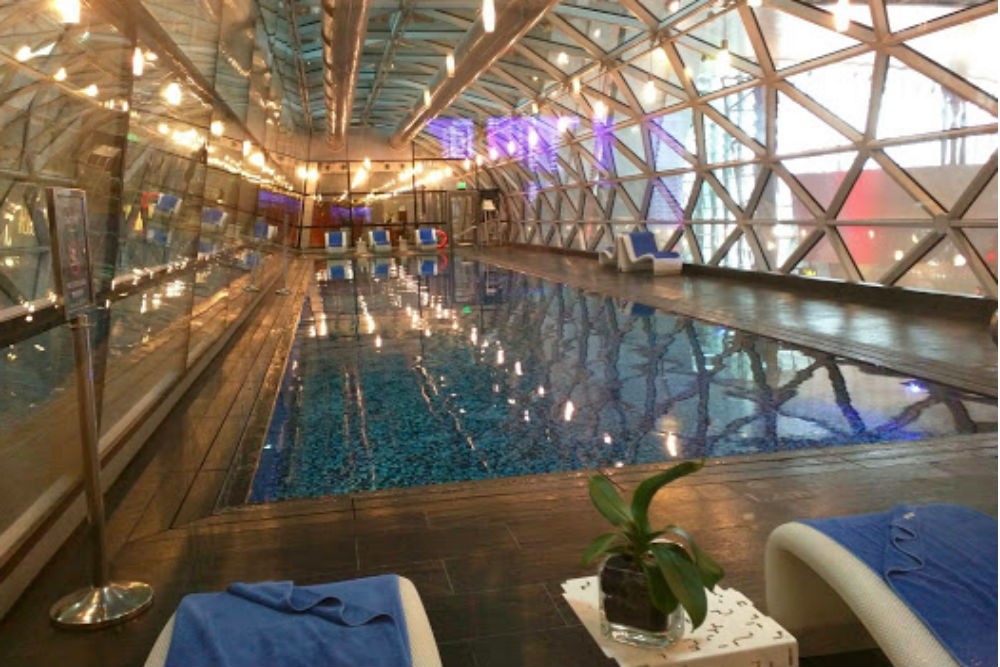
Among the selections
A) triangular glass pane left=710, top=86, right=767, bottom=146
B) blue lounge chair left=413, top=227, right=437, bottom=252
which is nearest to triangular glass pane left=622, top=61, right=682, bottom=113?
triangular glass pane left=710, top=86, right=767, bottom=146

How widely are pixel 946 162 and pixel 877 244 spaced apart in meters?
1.87

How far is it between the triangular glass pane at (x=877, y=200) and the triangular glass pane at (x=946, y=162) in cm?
43

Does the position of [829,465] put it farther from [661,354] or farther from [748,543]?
[661,354]

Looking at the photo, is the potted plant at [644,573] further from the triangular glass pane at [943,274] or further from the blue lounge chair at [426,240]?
the blue lounge chair at [426,240]

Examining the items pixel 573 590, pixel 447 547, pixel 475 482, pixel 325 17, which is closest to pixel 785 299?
pixel 325 17

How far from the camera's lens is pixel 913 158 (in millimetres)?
12367

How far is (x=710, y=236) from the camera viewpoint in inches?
765

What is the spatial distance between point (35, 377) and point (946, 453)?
16.7 feet

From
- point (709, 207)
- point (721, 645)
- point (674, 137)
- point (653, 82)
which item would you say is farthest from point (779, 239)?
point (721, 645)

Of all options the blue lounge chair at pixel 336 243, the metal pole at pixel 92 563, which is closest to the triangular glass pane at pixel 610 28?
the metal pole at pixel 92 563

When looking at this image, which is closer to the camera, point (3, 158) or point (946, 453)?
point (3, 158)

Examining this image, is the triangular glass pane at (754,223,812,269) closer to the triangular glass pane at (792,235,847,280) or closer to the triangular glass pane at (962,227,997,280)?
the triangular glass pane at (792,235,847,280)

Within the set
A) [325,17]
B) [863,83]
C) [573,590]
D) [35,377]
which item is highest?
[325,17]

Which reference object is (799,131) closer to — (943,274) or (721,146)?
(721,146)
